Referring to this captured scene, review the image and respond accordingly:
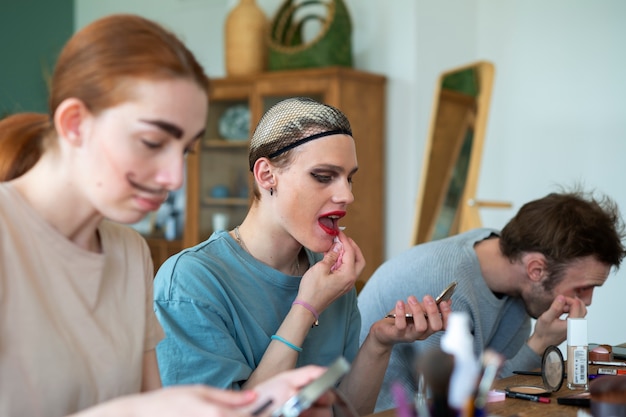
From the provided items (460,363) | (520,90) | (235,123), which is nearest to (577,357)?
(460,363)

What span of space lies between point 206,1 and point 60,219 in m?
4.69

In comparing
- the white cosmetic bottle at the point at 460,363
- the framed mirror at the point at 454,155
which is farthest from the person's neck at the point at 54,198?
the framed mirror at the point at 454,155

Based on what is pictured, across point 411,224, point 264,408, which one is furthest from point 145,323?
point 411,224

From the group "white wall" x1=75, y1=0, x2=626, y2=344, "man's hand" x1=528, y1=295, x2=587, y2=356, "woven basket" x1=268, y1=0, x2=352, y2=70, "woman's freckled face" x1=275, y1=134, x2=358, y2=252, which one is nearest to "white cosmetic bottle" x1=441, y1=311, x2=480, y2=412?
"woman's freckled face" x1=275, y1=134, x2=358, y2=252

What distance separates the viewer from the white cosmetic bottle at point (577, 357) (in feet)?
5.97

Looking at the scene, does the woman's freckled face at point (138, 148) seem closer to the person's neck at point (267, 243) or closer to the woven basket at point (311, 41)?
the person's neck at point (267, 243)

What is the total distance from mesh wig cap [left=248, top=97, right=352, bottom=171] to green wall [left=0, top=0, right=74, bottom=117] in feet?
13.8

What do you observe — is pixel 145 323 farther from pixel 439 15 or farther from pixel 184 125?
pixel 439 15

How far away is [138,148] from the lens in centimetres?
114

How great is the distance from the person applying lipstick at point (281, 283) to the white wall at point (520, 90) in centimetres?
267

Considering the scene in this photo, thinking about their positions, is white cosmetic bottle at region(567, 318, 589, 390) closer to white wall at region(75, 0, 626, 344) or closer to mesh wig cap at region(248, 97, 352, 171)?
mesh wig cap at region(248, 97, 352, 171)

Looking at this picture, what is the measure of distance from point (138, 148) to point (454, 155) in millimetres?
3046

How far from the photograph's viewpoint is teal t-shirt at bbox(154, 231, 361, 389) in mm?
1634

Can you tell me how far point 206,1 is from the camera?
18.6 feet
